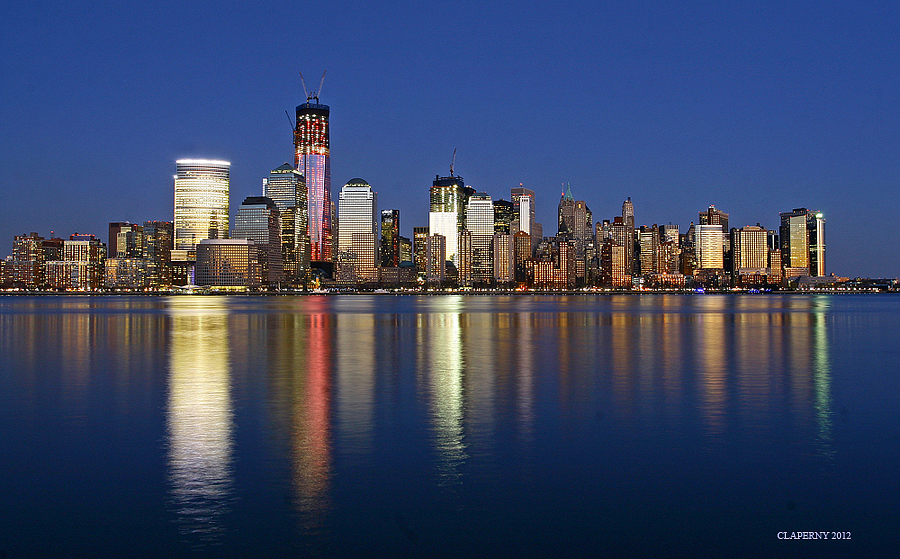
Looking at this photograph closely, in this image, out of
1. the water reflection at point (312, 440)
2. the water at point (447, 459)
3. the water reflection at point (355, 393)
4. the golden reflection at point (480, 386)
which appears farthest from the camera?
the golden reflection at point (480, 386)

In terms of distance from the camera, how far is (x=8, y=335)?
7181cm

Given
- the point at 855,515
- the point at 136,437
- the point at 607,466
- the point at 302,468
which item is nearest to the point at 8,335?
the point at 136,437

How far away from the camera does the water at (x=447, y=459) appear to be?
576 inches

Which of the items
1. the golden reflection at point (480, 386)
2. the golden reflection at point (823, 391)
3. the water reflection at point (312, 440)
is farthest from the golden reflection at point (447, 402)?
the golden reflection at point (823, 391)

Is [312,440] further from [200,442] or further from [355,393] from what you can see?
[355,393]

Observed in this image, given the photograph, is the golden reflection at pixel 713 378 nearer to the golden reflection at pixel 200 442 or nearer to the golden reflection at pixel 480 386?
the golden reflection at pixel 480 386

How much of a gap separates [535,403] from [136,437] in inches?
578

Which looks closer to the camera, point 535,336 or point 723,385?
point 723,385

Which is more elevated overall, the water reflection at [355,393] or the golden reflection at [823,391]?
the water reflection at [355,393]

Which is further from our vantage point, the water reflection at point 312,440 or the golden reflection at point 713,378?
the golden reflection at point 713,378

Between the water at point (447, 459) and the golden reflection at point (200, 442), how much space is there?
0.10m

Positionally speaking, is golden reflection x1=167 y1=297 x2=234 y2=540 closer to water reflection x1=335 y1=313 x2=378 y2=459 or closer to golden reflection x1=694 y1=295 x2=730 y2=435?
water reflection x1=335 y1=313 x2=378 y2=459

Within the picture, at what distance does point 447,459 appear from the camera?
20531 mm

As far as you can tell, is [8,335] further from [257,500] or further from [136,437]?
[257,500]
